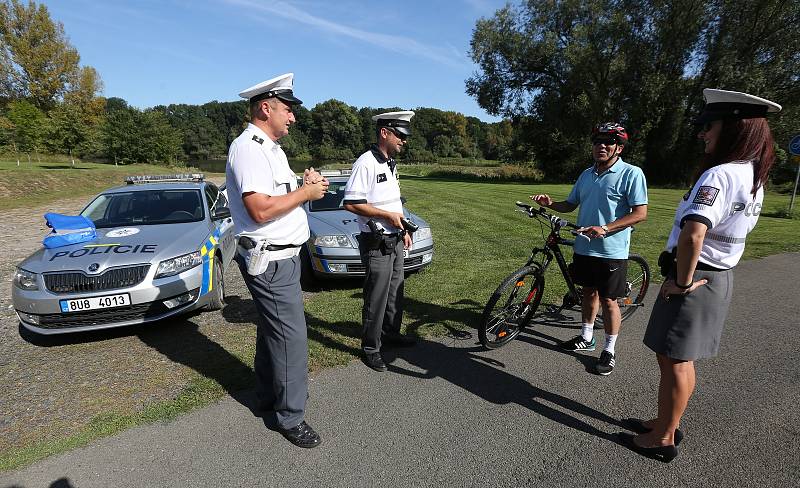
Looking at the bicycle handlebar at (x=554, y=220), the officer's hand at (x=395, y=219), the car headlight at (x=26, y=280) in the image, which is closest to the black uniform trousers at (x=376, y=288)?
the officer's hand at (x=395, y=219)

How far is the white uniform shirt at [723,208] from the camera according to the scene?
209cm

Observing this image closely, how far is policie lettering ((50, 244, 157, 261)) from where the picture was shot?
4.22 meters

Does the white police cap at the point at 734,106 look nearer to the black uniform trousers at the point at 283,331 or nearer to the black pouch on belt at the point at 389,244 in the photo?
the black pouch on belt at the point at 389,244

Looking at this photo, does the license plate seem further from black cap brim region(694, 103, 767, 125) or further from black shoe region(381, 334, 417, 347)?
black cap brim region(694, 103, 767, 125)

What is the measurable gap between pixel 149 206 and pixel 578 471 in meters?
5.68

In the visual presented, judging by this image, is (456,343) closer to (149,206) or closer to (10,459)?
(10,459)

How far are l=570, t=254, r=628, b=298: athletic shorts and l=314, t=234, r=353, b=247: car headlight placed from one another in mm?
3134

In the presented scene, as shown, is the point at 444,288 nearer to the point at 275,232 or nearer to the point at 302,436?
the point at 302,436

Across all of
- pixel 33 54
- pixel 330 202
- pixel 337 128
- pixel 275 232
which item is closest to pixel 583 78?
pixel 330 202

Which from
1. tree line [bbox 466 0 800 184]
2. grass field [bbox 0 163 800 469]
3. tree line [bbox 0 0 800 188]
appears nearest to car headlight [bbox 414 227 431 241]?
grass field [bbox 0 163 800 469]

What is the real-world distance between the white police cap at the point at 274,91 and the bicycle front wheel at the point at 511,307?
2377 millimetres

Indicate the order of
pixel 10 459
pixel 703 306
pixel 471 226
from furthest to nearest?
pixel 471 226 → pixel 10 459 → pixel 703 306

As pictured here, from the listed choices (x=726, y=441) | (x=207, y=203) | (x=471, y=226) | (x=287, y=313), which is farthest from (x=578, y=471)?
(x=471, y=226)

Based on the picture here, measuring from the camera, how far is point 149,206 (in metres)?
5.57
